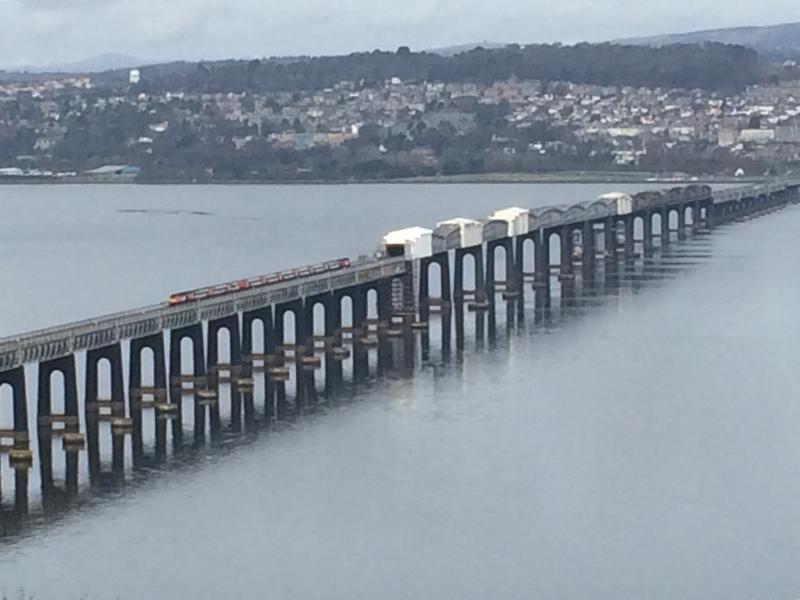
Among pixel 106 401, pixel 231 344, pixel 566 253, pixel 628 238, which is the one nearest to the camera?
pixel 106 401

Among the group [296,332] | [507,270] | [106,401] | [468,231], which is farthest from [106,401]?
[507,270]

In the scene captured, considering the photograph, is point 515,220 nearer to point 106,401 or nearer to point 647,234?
point 647,234

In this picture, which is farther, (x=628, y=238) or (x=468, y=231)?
(x=628, y=238)

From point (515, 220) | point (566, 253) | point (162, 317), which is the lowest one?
point (566, 253)

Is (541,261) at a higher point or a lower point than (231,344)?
lower

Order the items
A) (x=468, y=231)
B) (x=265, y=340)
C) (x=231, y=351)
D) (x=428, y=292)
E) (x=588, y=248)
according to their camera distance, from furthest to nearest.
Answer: (x=588, y=248) < (x=468, y=231) < (x=428, y=292) < (x=265, y=340) < (x=231, y=351)

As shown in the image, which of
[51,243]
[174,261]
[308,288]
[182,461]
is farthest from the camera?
[51,243]

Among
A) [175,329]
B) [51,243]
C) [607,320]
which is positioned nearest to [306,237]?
[51,243]

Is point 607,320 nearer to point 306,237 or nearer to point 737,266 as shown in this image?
point 737,266
